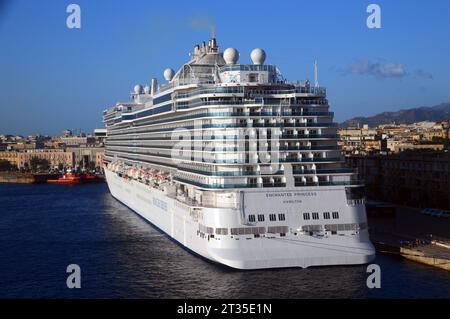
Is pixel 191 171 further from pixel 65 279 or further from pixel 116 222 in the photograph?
pixel 116 222

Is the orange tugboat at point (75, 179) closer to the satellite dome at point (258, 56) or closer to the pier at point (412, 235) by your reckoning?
the pier at point (412, 235)

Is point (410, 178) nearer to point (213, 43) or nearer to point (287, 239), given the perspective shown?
point (213, 43)

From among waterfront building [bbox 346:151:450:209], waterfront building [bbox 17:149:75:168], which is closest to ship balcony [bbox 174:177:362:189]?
waterfront building [bbox 346:151:450:209]

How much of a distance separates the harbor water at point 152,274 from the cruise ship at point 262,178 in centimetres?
91

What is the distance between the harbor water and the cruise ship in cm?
91

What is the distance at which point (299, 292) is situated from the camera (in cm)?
2414

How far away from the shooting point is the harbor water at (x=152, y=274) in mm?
24766

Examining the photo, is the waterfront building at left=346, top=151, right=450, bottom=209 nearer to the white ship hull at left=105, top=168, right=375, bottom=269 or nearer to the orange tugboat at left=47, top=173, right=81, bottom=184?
the white ship hull at left=105, top=168, right=375, bottom=269

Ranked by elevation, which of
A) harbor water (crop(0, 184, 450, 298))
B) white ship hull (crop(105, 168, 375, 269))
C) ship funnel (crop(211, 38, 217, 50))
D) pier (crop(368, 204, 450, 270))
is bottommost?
harbor water (crop(0, 184, 450, 298))

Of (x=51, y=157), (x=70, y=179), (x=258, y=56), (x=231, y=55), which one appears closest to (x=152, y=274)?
(x=258, y=56)

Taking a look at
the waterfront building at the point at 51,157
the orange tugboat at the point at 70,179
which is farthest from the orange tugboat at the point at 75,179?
the waterfront building at the point at 51,157

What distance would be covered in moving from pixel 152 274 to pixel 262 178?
6.43 m

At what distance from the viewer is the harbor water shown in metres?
24.8

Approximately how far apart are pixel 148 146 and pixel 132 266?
17361mm
